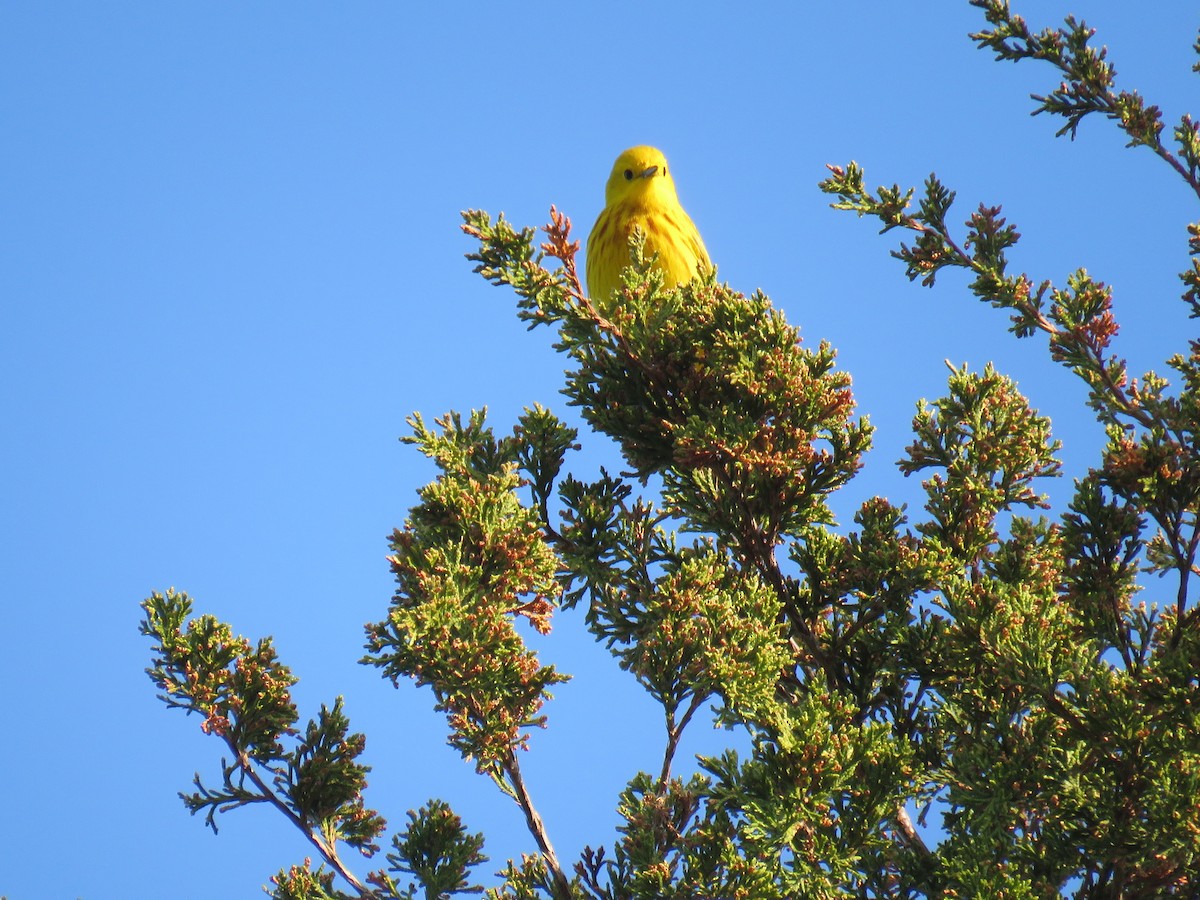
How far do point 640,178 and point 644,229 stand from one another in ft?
3.87

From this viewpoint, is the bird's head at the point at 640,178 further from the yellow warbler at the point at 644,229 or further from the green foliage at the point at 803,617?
the green foliage at the point at 803,617

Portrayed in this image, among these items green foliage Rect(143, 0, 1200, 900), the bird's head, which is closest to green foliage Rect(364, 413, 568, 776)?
green foliage Rect(143, 0, 1200, 900)

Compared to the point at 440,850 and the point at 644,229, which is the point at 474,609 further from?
the point at 644,229

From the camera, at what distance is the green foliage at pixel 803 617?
4414mm

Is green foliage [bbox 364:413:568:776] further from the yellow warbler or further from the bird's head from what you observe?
the bird's head

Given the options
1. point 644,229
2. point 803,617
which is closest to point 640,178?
point 644,229

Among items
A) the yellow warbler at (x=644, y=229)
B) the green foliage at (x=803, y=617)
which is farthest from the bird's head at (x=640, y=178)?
the green foliage at (x=803, y=617)

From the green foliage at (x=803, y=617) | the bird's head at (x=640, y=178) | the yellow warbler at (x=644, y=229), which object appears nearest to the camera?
the green foliage at (x=803, y=617)

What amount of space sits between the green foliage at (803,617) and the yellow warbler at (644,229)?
11.7 feet

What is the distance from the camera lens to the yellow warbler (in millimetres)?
9352

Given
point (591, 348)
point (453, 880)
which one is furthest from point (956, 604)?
point (453, 880)

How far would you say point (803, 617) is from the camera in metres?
5.51

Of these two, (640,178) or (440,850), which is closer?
(440,850)

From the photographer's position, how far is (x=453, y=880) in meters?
5.28
